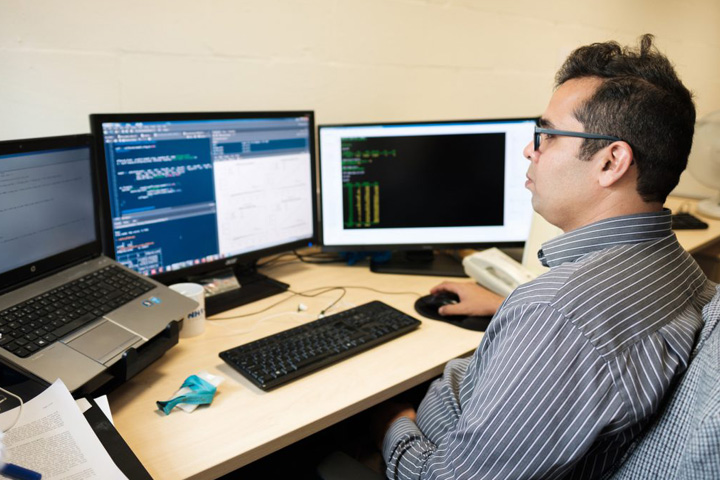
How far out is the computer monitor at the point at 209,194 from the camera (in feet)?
4.32

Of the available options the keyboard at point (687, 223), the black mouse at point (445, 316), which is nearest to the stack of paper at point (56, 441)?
the black mouse at point (445, 316)

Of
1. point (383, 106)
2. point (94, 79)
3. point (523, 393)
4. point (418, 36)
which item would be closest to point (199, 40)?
point (94, 79)

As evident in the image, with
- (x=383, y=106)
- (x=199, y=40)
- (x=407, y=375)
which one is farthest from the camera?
(x=383, y=106)

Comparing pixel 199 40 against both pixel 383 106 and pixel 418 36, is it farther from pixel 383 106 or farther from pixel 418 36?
pixel 418 36

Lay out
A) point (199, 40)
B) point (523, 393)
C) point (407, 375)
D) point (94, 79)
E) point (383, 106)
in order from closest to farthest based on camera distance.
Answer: point (523, 393) → point (407, 375) → point (94, 79) → point (199, 40) → point (383, 106)

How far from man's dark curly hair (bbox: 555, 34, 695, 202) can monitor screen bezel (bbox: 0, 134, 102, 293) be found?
3.26 ft

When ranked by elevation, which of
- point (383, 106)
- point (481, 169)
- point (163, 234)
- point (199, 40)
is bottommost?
point (163, 234)

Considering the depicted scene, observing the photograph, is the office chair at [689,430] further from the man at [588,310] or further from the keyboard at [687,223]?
the keyboard at [687,223]

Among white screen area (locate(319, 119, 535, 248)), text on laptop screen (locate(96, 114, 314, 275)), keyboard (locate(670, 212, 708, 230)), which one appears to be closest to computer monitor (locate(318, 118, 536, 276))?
white screen area (locate(319, 119, 535, 248))

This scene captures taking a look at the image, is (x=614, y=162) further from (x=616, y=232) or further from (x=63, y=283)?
(x=63, y=283)

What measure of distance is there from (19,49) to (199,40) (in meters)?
0.45

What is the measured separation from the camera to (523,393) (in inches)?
31.7

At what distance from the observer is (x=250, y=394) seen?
1.09 meters

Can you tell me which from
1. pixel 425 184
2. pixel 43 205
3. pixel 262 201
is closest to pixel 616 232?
pixel 425 184
